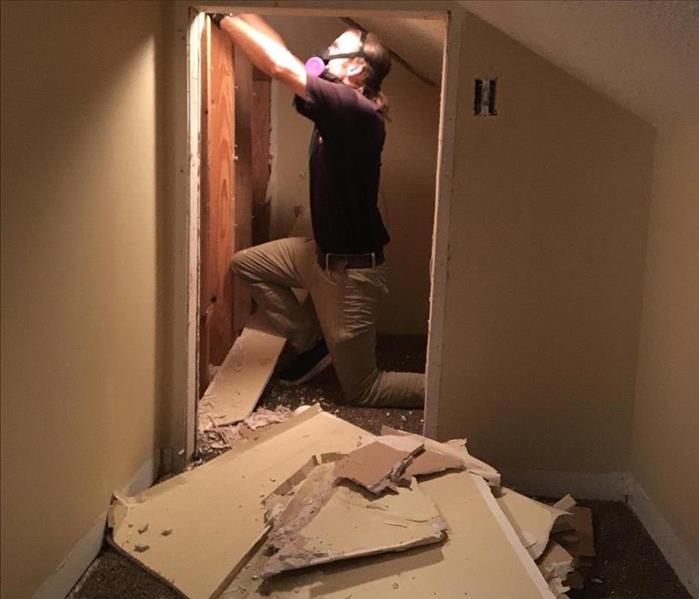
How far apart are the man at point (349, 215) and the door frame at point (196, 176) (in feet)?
1.91

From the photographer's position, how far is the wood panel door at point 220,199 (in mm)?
3102

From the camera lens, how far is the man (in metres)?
3.06

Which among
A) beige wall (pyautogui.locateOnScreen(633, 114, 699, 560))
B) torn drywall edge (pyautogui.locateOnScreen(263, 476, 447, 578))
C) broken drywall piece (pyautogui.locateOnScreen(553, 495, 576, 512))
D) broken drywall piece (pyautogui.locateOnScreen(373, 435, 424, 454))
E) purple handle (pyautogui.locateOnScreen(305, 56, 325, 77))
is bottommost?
broken drywall piece (pyautogui.locateOnScreen(553, 495, 576, 512))

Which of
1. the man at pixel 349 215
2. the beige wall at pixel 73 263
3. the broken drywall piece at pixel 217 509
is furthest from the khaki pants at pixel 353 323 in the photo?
the beige wall at pixel 73 263

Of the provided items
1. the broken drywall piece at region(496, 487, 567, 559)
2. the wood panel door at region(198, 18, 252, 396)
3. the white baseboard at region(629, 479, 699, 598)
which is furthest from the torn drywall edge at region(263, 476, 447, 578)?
the wood panel door at region(198, 18, 252, 396)

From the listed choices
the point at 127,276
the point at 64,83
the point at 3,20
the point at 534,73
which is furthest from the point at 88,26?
the point at 534,73

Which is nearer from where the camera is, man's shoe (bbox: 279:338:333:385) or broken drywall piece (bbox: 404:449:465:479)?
broken drywall piece (bbox: 404:449:465:479)

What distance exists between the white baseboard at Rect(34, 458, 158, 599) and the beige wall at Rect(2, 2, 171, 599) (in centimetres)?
3

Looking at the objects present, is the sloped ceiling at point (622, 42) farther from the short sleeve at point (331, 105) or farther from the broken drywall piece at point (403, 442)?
the broken drywall piece at point (403, 442)

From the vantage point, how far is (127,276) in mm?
2156

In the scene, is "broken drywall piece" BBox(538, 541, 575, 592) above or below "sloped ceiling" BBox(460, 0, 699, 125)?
below

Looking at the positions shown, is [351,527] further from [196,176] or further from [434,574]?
[196,176]

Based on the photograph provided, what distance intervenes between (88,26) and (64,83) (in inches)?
8.4

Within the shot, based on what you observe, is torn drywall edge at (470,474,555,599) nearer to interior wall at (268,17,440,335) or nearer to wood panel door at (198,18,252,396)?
wood panel door at (198,18,252,396)
